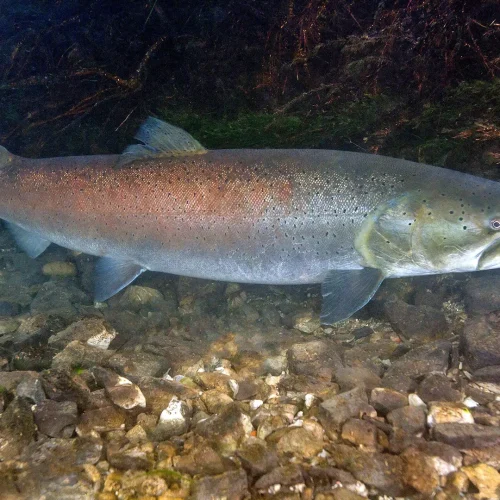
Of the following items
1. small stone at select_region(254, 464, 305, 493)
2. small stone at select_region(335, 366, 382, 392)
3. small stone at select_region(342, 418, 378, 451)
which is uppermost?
small stone at select_region(254, 464, 305, 493)

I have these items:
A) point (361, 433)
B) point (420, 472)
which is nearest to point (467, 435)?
point (420, 472)

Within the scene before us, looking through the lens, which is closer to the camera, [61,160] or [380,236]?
[380,236]

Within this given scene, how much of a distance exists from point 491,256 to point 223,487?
278 cm

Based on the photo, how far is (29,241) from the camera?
4.73m

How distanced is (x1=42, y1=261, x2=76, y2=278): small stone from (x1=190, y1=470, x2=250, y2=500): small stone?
4653 millimetres

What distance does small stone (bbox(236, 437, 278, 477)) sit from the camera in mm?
1833

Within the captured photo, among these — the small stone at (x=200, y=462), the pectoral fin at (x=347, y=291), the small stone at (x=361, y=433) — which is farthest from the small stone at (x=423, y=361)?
the small stone at (x=200, y=462)

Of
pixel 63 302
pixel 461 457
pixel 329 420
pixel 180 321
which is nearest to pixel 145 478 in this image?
pixel 329 420

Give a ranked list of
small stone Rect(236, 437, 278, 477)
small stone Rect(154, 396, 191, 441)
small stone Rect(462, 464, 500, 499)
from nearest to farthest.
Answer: small stone Rect(462, 464, 500, 499), small stone Rect(236, 437, 278, 477), small stone Rect(154, 396, 191, 441)

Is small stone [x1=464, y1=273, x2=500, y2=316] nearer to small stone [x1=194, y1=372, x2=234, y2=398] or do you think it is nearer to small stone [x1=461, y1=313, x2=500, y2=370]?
small stone [x1=461, y1=313, x2=500, y2=370]

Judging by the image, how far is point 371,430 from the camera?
2.02m

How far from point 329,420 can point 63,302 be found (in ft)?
12.2

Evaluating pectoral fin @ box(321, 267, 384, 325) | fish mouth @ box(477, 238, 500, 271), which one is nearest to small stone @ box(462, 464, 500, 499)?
pectoral fin @ box(321, 267, 384, 325)

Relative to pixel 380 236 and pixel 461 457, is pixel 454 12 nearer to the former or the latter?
pixel 380 236
